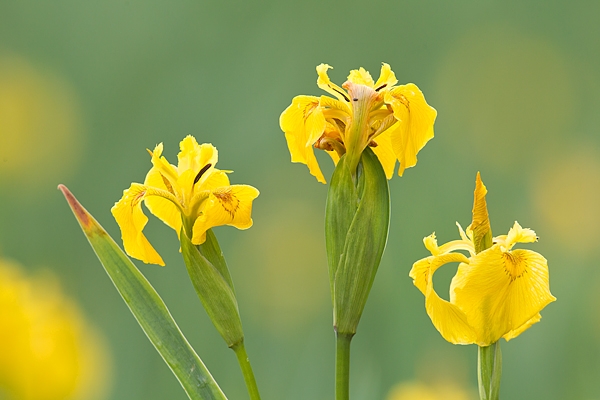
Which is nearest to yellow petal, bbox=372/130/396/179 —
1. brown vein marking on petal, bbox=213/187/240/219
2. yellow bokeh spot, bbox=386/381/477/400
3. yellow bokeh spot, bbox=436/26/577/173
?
brown vein marking on petal, bbox=213/187/240/219

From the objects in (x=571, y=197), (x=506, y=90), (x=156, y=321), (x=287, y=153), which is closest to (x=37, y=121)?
(x=287, y=153)

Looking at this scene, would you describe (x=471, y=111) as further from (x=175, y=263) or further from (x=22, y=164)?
(x=22, y=164)

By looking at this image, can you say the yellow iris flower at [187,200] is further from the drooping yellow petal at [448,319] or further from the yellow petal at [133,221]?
the drooping yellow petal at [448,319]

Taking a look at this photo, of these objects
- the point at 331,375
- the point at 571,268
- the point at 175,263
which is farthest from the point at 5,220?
the point at 571,268

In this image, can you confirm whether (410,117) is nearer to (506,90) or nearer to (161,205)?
(161,205)

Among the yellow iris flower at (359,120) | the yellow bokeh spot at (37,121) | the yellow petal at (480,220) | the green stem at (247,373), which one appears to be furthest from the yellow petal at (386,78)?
the yellow bokeh spot at (37,121)

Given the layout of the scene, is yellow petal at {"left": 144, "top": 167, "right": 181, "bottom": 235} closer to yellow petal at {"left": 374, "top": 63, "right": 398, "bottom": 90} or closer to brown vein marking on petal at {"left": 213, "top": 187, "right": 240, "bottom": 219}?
brown vein marking on petal at {"left": 213, "top": 187, "right": 240, "bottom": 219}
